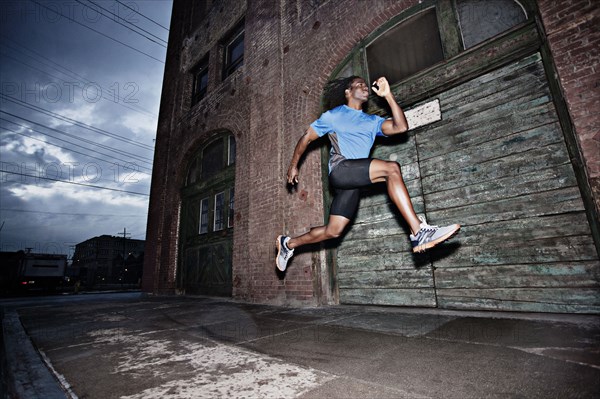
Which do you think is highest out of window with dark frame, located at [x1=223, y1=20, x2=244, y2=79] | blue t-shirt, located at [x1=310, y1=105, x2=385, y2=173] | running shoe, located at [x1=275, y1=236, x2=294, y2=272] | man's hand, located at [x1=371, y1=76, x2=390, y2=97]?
window with dark frame, located at [x1=223, y1=20, x2=244, y2=79]

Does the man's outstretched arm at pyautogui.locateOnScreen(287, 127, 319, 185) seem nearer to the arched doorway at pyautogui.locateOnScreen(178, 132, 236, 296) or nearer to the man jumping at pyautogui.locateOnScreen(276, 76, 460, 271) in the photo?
the man jumping at pyautogui.locateOnScreen(276, 76, 460, 271)

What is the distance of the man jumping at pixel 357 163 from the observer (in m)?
2.46

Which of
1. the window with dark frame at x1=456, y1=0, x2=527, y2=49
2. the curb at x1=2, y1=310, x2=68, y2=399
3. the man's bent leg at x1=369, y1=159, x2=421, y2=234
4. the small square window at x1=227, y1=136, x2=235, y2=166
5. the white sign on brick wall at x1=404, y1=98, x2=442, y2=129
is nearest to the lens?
the curb at x1=2, y1=310, x2=68, y2=399

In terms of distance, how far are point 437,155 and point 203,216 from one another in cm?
627

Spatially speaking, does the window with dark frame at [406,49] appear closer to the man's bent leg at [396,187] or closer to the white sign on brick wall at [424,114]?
the white sign on brick wall at [424,114]

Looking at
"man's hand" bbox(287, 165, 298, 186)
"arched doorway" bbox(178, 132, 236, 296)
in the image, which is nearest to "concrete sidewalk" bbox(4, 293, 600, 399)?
"man's hand" bbox(287, 165, 298, 186)

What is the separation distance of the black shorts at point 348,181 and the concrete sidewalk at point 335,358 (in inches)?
44.2

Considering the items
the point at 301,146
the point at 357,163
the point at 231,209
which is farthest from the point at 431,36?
the point at 231,209

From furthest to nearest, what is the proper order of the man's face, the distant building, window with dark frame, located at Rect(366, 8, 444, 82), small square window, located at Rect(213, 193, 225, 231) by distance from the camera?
1. the distant building
2. small square window, located at Rect(213, 193, 225, 231)
3. window with dark frame, located at Rect(366, 8, 444, 82)
4. the man's face

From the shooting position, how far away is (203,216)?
26.4ft

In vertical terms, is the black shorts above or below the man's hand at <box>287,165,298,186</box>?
below

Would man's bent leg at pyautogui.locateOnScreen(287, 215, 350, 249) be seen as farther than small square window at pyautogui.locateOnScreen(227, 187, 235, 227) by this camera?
No

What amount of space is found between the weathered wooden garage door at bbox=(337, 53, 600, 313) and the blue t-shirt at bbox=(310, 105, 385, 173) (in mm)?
1424

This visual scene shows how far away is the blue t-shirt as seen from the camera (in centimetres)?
282
